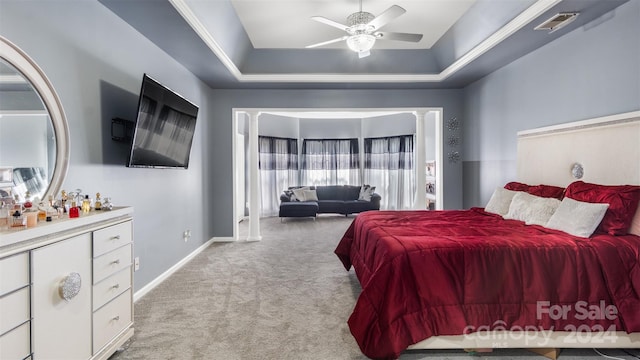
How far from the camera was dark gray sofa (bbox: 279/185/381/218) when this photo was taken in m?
7.35

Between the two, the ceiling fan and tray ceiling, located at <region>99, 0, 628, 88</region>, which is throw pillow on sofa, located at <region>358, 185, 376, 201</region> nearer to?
tray ceiling, located at <region>99, 0, 628, 88</region>

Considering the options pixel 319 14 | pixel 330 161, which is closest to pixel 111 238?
pixel 319 14

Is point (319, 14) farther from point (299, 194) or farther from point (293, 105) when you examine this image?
point (299, 194)

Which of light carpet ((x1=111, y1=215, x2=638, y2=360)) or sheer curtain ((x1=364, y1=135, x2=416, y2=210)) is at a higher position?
sheer curtain ((x1=364, y1=135, x2=416, y2=210))

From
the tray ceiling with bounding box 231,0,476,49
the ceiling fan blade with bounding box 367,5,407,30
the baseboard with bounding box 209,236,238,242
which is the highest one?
the tray ceiling with bounding box 231,0,476,49

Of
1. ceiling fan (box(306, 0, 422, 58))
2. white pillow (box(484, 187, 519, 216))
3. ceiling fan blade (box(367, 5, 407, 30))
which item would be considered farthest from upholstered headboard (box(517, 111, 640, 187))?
ceiling fan blade (box(367, 5, 407, 30))

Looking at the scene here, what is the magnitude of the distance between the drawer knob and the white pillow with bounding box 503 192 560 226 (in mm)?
3421

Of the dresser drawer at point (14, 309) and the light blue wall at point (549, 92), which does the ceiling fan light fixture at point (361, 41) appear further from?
the dresser drawer at point (14, 309)

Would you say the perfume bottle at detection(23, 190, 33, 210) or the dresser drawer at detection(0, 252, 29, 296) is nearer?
the dresser drawer at detection(0, 252, 29, 296)

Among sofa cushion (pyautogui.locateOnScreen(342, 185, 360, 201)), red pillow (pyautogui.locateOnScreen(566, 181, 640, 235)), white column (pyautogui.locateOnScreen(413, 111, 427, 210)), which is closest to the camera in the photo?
red pillow (pyautogui.locateOnScreen(566, 181, 640, 235))

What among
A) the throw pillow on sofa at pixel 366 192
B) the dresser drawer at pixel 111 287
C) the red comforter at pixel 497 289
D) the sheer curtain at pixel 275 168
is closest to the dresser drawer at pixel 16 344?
the dresser drawer at pixel 111 287

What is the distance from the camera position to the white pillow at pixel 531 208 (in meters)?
2.76

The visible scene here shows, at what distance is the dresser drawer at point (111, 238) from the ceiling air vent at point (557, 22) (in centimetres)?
398

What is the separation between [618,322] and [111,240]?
329 centimetres
